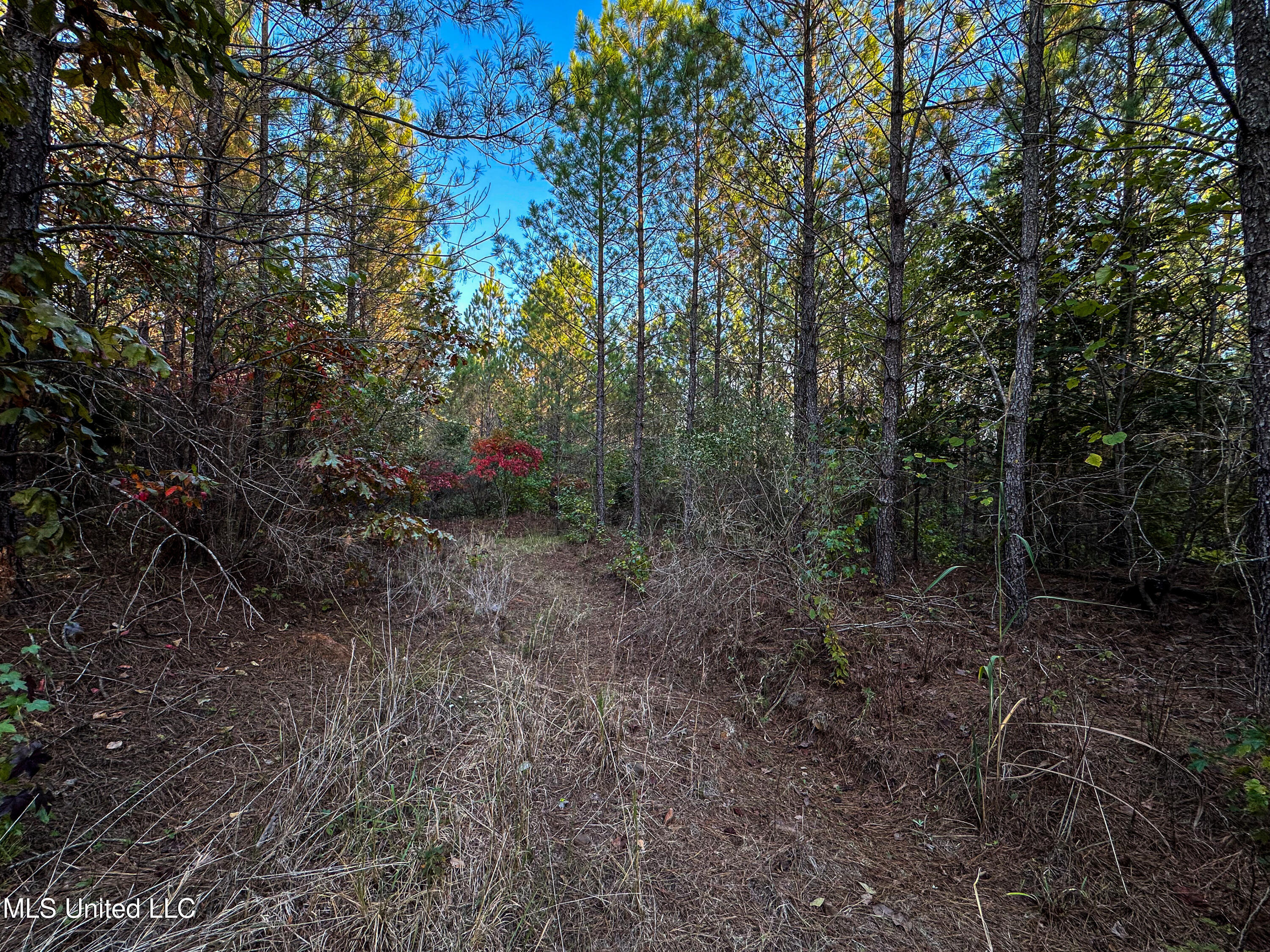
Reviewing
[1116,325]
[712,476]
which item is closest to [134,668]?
[712,476]

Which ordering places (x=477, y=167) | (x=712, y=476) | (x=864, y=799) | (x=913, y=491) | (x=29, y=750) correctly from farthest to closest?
(x=712, y=476)
(x=913, y=491)
(x=477, y=167)
(x=864, y=799)
(x=29, y=750)

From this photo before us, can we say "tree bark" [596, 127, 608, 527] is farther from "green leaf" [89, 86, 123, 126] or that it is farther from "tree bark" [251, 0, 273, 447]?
"green leaf" [89, 86, 123, 126]

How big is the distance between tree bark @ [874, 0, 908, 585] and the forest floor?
3.09 ft

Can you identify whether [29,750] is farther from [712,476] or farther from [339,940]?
[712,476]

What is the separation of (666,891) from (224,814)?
66.9 inches

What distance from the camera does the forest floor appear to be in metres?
1.45

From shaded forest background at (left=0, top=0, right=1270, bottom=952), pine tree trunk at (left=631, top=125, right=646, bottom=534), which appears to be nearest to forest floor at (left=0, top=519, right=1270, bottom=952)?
shaded forest background at (left=0, top=0, right=1270, bottom=952)

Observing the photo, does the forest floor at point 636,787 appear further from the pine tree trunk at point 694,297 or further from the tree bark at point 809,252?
the pine tree trunk at point 694,297

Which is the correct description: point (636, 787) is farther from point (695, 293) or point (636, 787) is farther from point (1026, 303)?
point (695, 293)

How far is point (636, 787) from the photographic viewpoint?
6.97ft

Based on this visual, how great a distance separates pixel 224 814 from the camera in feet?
5.45

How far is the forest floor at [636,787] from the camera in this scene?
4.75 ft

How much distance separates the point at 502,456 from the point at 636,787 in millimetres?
8712

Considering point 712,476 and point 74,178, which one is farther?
point 712,476
